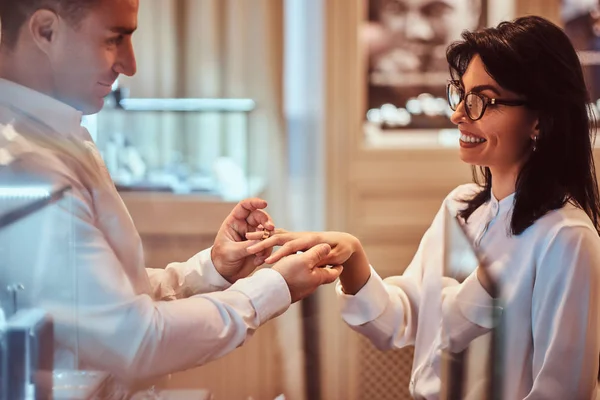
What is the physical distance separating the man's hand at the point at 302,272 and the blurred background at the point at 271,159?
25 cm

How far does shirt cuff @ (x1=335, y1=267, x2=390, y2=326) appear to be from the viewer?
145 centimetres

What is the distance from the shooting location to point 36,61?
1.04m

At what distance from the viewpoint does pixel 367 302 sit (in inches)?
57.2

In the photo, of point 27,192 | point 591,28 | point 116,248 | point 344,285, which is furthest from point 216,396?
point 591,28

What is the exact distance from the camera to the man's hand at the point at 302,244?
1.30 meters

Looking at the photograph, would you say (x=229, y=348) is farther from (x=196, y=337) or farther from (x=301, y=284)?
(x=301, y=284)

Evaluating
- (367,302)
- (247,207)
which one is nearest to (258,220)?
(247,207)

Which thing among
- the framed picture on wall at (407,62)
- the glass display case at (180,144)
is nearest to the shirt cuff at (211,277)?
the glass display case at (180,144)

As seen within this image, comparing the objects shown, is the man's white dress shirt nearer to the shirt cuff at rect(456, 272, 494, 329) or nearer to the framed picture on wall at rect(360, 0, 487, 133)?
the shirt cuff at rect(456, 272, 494, 329)

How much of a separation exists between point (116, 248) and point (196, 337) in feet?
0.55

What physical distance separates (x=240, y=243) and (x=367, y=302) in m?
0.28

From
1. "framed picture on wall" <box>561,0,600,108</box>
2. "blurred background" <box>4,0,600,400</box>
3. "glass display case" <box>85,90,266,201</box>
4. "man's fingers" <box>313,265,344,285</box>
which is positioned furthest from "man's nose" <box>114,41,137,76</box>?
"framed picture on wall" <box>561,0,600,108</box>

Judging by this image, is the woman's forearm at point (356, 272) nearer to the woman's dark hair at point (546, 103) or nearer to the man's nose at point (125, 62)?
the woman's dark hair at point (546, 103)

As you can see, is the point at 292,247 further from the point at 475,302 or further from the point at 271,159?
the point at 271,159
